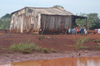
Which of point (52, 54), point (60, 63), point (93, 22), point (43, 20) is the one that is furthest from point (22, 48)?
point (93, 22)

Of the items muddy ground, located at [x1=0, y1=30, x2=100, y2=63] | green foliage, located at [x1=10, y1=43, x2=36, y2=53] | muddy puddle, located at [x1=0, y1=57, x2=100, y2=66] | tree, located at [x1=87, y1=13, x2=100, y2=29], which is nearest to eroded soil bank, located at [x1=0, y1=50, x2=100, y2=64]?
muddy ground, located at [x1=0, y1=30, x2=100, y2=63]

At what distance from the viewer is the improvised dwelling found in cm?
2039

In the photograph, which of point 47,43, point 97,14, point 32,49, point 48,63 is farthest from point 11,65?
point 97,14

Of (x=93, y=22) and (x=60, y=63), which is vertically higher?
(x=93, y=22)

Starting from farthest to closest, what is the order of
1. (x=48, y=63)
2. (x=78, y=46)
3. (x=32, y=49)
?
(x=78, y=46), (x=32, y=49), (x=48, y=63)

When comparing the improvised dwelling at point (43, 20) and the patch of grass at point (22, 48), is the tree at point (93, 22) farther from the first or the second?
the patch of grass at point (22, 48)

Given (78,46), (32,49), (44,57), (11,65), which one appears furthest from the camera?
(78,46)

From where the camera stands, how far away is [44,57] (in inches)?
436

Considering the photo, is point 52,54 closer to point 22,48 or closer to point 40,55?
point 40,55

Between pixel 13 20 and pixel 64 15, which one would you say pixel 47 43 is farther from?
pixel 13 20

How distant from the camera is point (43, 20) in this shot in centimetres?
2031

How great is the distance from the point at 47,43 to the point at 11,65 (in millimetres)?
4782

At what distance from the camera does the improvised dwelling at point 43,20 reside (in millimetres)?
20391

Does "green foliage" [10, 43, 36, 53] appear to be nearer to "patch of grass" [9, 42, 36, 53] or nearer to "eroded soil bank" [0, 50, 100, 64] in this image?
"patch of grass" [9, 42, 36, 53]
